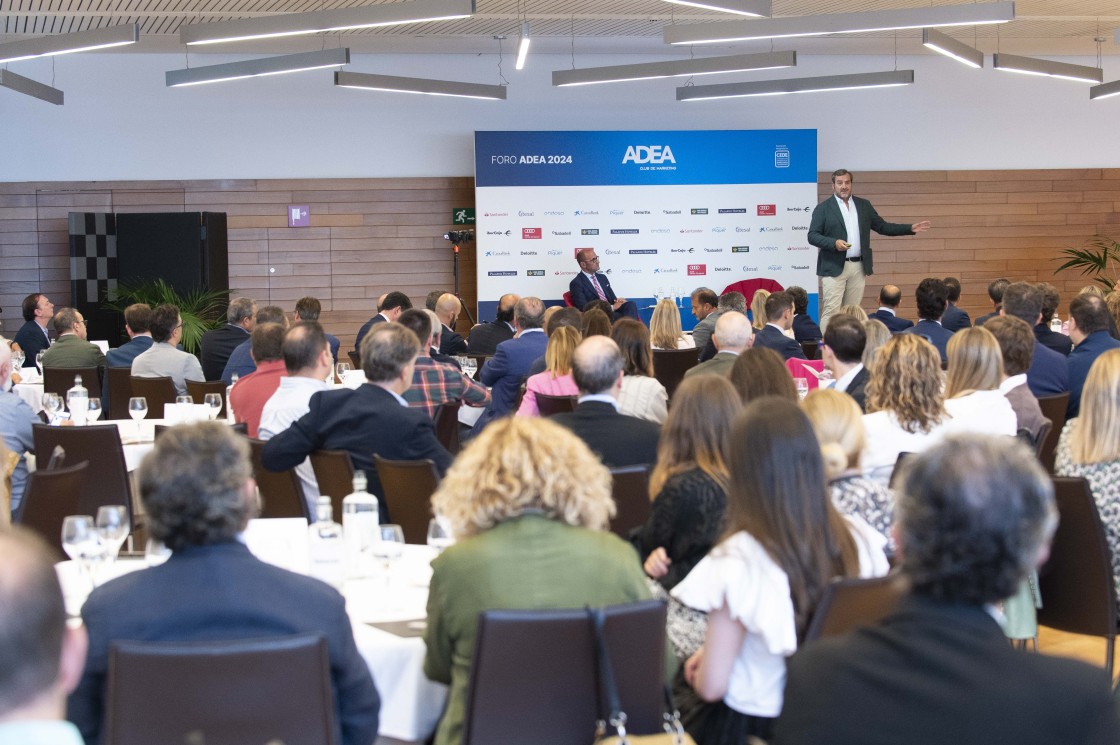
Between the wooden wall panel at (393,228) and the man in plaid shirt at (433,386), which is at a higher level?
the wooden wall panel at (393,228)

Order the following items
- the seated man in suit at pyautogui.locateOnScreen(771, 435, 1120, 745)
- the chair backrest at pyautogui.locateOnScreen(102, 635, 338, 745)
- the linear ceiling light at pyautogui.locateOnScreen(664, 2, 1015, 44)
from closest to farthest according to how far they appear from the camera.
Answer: the seated man in suit at pyautogui.locateOnScreen(771, 435, 1120, 745), the chair backrest at pyautogui.locateOnScreen(102, 635, 338, 745), the linear ceiling light at pyautogui.locateOnScreen(664, 2, 1015, 44)

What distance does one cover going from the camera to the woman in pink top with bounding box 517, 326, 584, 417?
616 cm

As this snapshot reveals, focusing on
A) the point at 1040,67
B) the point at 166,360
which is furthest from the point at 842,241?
the point at 166,360

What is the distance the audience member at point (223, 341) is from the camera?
8.69 meters

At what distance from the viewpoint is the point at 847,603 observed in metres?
2.46

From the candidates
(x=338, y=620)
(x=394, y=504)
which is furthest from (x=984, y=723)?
(x=394, y=504)

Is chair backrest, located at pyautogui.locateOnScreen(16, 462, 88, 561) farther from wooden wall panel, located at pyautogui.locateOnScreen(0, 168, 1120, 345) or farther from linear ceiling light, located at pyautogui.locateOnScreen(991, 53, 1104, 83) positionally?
linear ceiling light, located at pyautogui.locateOnScreen(991, 53, 1104, 83)

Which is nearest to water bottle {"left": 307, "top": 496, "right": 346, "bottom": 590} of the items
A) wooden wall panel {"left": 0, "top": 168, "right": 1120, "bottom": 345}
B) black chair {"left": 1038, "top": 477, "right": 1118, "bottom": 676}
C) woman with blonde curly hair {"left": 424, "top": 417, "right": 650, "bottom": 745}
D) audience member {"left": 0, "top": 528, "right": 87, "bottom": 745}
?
woman with blonde curly hair {"left": 424, "top": 417, "right": 650, "bottom": 745}

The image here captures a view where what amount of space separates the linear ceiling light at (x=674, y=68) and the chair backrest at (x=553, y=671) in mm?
9974

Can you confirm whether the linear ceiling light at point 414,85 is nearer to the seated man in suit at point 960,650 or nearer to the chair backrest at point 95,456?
the chair backrest at point 95,456

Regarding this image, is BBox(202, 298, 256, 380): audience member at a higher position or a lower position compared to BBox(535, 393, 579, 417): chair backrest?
higher

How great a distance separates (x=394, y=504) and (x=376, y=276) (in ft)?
32.8

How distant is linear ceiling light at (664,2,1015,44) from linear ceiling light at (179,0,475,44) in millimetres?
2070

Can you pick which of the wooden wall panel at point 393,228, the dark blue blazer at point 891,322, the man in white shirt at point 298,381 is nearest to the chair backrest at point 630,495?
the man in white shirt at point 298,381
